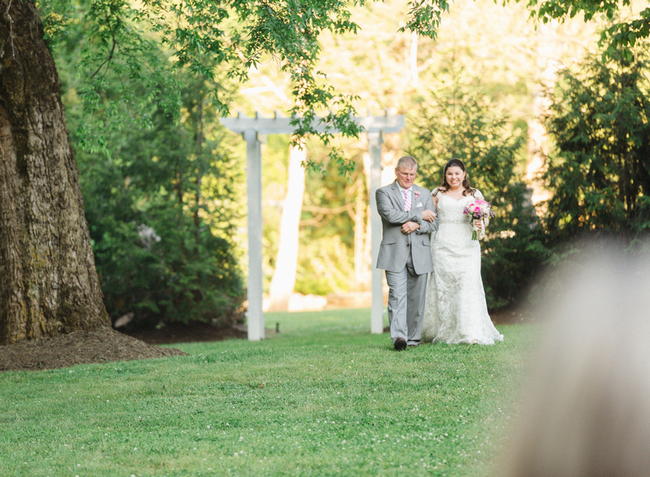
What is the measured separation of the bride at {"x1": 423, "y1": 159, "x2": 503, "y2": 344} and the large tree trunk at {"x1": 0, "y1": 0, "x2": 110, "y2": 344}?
179 inches

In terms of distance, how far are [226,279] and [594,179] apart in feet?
24.8

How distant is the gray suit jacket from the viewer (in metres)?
11.8

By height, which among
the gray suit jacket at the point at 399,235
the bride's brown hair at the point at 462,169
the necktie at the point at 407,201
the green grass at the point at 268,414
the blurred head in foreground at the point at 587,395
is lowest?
the green grass at the point at 268,414

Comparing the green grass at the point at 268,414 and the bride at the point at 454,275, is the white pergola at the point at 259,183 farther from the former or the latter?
the green grass at the point at 268,414

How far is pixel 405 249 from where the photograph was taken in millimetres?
11836

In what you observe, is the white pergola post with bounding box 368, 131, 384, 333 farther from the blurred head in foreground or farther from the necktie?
the blurred head in foreground

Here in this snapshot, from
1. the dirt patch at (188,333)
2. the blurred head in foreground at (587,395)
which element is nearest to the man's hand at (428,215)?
the dirt patch at (188,333)

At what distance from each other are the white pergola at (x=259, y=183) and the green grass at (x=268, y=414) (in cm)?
497

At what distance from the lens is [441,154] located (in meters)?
18.6

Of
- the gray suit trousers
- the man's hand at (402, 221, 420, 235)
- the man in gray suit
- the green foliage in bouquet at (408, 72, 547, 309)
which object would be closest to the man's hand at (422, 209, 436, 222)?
the man in gray suit

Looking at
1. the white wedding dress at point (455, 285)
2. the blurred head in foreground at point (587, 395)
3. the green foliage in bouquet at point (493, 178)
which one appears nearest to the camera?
the blurred head in foreground at point (587, 395)

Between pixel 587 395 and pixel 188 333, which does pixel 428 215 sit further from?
pixel 188 333

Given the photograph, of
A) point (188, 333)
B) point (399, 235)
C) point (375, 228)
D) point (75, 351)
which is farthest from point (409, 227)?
point (188, 333)

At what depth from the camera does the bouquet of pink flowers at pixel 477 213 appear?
39.4 feet
